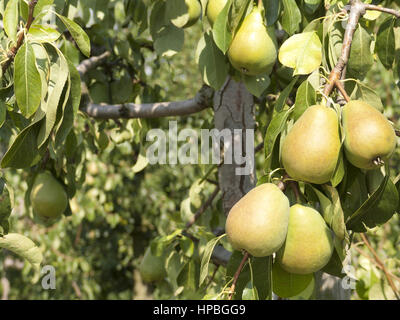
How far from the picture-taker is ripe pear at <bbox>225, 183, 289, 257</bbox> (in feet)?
1.90

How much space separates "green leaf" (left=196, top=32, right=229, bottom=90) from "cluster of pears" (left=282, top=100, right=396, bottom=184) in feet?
1.19

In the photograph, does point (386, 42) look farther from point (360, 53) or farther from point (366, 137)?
point (366, 137)

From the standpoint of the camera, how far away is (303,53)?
722 mm

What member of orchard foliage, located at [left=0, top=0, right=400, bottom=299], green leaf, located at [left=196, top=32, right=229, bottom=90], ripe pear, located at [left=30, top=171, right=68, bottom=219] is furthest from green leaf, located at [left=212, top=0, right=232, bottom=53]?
ripe pear, located at [left=30, top=171, right=68, bottom=219]

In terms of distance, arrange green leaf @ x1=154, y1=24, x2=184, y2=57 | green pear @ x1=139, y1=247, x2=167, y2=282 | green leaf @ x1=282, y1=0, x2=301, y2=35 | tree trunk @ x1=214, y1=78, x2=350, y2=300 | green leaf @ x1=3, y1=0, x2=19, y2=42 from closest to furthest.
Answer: green leaf @ x1=3, y1=0, x2=19, y2=42
green leaf @ x1=282, y1=0, x2=301, y2=35
green leaf @ x1=154, y1=24, x2=184, y2=57
tree trunk @ x1=214, y1=78, x2=350, y2=300
green pear @ x1=139, y1=247, x2=167, y2=282

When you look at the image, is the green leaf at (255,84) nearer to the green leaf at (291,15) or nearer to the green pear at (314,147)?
the green leaf at (291,15)

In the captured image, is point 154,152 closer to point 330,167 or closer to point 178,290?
point 178,290

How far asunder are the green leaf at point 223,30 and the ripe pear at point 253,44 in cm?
2

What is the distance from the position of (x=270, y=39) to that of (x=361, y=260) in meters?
0.95

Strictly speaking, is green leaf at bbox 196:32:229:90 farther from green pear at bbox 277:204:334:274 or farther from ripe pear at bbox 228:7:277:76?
green pear at bbox 277:204:334:274

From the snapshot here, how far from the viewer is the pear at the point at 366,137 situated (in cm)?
58

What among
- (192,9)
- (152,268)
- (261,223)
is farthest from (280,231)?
(152,268)

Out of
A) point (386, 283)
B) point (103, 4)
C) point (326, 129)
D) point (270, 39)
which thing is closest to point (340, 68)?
point (326, 129)

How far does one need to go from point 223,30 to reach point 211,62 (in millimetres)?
166
